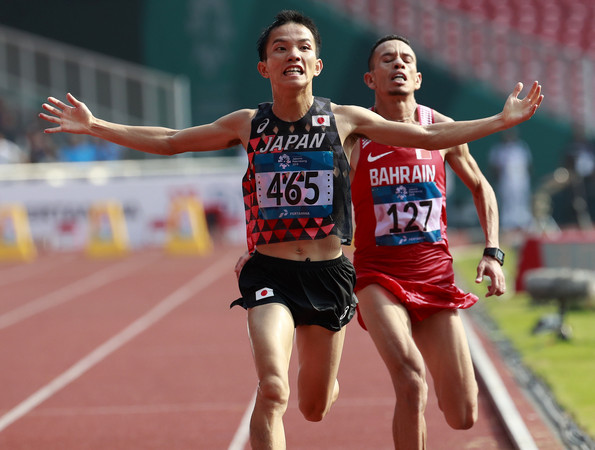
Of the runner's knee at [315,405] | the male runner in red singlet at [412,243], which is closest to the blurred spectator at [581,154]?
the male runner in red singlet at [412,243]

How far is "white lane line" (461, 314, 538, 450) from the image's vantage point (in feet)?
20.3

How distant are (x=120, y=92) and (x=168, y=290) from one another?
10.4m

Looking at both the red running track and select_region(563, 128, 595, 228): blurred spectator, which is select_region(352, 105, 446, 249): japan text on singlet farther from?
select_region(563, 128, 595, 228): blurred spectator

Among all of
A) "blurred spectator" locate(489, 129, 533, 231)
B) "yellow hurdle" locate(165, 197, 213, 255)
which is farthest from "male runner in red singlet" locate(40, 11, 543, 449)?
"blurred spectator" locate(489, 129, 533, 231)

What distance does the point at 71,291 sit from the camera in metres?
15.4

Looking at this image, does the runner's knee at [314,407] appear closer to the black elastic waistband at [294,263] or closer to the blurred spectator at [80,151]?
the black elastic waistband at [294,263]

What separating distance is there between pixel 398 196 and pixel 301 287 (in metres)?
0.90

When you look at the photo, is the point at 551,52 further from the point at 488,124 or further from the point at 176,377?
the point at 488,124

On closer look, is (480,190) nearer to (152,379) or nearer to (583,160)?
(152,379)

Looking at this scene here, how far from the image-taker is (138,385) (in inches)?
339

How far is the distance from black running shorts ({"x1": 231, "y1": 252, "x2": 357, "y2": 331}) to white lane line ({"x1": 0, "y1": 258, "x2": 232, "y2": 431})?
3155mm

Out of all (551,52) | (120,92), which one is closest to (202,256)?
(120,92)

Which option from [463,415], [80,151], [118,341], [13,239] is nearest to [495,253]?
[463,415]

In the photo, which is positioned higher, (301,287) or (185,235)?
(301,287)
